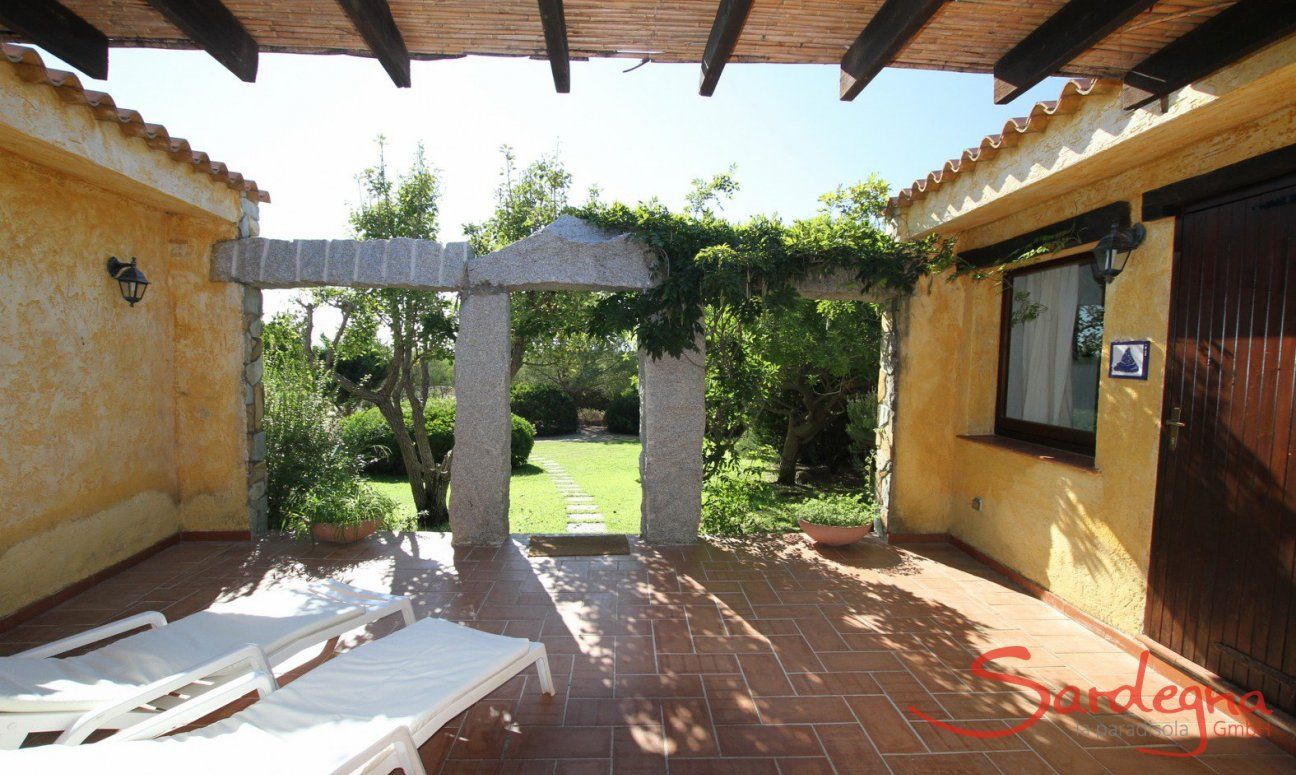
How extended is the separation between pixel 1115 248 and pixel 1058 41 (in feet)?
6.93

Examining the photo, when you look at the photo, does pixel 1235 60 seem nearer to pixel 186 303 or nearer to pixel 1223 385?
pixel 1223 385

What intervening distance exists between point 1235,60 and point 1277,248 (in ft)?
3.80

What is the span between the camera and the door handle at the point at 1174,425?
342 centimetres

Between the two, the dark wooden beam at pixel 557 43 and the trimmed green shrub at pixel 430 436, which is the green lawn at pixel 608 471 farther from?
the dark wooden beam at pixel 557 43

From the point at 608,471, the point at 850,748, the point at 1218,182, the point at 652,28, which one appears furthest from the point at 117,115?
the point at 608,471

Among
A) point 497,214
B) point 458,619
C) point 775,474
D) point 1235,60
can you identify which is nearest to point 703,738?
point 458,619

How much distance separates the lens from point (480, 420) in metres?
5.36

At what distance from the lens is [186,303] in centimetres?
536

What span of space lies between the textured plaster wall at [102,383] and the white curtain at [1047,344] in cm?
699

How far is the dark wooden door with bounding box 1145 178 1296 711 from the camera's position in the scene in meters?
2.87

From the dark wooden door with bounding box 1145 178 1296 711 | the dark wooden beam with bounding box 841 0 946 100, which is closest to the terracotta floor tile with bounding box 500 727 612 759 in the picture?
the dark wooden beam with bounding box 841 0 946 100

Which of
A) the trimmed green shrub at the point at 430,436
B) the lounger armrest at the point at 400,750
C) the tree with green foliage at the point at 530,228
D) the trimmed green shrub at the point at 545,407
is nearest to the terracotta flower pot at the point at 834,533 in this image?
the tree with green foliage at the point at 530,228

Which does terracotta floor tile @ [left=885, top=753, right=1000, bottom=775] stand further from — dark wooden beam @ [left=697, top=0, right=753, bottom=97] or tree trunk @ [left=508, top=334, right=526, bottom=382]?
tree trunk @ [left=508, top=334, right=526, bottom=382]

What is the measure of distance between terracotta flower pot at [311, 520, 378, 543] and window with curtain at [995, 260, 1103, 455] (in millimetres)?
5900
